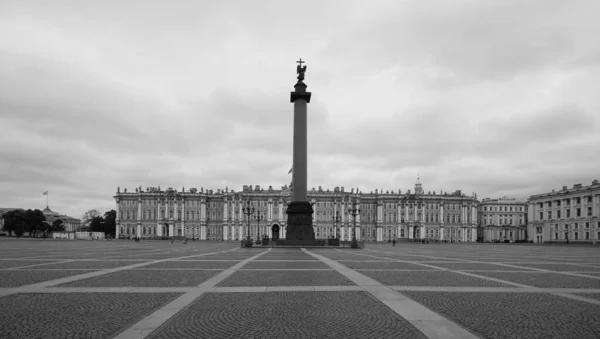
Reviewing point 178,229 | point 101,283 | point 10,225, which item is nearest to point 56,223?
point 10,225

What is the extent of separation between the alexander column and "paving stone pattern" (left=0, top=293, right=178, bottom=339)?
30.2 m

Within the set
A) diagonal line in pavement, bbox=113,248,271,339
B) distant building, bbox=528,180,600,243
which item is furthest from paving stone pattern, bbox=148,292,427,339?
distant building, bbox=528,180,600,243

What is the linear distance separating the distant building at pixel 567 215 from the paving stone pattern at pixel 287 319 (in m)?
93.4

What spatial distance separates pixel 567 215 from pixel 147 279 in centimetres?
10685

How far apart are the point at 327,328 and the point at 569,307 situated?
5695mm

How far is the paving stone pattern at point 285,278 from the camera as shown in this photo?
12492mm

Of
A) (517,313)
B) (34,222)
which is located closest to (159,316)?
(517,313)

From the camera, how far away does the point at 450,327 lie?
281 inches

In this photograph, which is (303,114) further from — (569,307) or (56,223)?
(56,223)

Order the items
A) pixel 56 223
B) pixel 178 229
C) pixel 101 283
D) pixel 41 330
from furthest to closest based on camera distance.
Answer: pixel 56 223 → pixel 178 229 → pixel 101 283 → pixel 41 330

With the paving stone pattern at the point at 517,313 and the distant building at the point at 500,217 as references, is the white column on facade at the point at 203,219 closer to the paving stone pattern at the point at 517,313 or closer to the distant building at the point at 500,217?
the distant building at the point at 500,217

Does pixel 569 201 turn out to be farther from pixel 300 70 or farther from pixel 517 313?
pixel 517 313

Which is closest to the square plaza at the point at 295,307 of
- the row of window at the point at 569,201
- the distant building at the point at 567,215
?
the distant building at the point at 567,215

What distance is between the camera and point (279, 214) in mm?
121500
